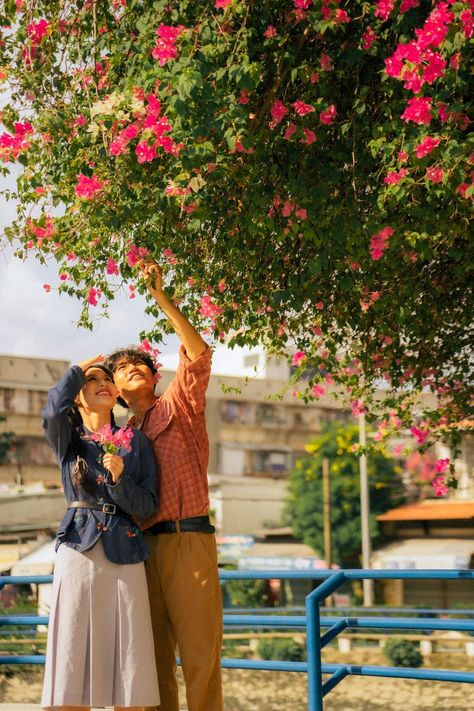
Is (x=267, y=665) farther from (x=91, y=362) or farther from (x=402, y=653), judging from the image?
(x=402, y=653)

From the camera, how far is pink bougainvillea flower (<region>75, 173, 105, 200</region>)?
19.9 ft

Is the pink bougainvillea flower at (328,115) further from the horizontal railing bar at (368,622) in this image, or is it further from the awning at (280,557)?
the awning at (280,557)

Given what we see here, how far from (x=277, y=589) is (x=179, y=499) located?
39.3m

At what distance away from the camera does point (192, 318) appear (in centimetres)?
838

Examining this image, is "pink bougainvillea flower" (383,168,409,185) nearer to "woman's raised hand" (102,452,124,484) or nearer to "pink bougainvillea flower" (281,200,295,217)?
"pink bougainvillea flower" (281,200,295,217)

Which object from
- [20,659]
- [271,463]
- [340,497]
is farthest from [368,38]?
[271,463]

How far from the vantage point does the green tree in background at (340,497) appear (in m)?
43.4

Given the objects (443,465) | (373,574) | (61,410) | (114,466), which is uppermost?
(443,465)

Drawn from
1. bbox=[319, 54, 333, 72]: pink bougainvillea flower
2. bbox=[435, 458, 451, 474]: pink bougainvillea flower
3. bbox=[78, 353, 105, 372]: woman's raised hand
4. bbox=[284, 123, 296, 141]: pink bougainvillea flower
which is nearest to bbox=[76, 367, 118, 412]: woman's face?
bbox=[78, 353, 105, 372]: woman's raised hand

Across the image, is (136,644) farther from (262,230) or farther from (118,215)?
(262,230)

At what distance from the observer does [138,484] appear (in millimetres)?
4973

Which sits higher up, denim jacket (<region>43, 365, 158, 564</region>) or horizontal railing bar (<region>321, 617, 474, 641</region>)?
denim jacket (<region>43, 365, 158, 564</region>)

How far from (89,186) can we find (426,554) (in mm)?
36649

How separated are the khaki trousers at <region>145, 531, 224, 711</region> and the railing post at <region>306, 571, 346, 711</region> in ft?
2.37
